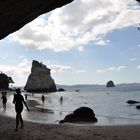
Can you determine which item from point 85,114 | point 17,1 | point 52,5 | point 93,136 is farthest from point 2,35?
point 85,114

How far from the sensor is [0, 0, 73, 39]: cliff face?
1420 cm

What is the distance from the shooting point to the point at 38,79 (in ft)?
611

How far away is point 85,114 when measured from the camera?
3133 cm

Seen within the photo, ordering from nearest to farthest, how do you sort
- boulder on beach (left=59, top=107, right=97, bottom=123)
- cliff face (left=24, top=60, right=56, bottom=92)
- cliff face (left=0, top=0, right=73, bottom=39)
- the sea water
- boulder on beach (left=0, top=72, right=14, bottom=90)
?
cliff face (left=0, top=0, right=73, bottom=39) → boulder on beach (left=59, top=107, right=97, bottom=123) → the sea water → boulder on beach (left=0, top=72, right=14, bottom=90) → cliff face (left=24, top=60, right=56, bottom=92)

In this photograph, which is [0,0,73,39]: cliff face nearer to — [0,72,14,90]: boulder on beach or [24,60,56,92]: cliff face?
[0,72,14,90]: boulder on beach

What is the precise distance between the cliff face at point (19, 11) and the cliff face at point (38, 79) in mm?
169159

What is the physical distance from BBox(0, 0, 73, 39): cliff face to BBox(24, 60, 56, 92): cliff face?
555 feet

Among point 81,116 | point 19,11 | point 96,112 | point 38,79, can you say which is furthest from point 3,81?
point 19,11

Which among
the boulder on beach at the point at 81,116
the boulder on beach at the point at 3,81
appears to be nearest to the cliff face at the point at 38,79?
the boulder on beach at the point at 3,81

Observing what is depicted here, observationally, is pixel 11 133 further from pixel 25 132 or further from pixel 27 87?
pixel 27 87

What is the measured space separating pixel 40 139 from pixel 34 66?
6839 inches

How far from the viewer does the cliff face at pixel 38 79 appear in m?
187

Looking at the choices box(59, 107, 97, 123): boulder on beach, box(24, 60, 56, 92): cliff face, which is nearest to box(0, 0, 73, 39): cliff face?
box(59, 107, 97, 123): boulder on beach

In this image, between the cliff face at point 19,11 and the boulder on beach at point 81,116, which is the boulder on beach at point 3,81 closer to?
the boulder on beach at point 81,116
